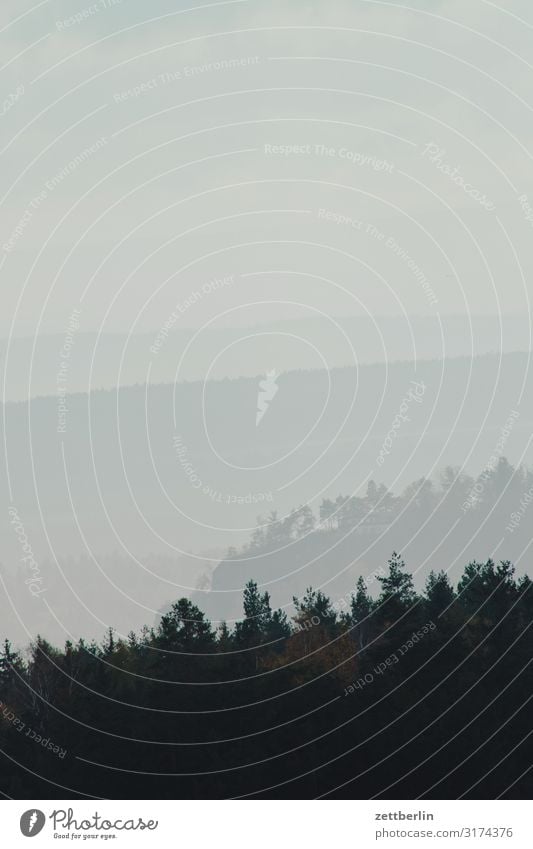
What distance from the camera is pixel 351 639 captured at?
7231 cm

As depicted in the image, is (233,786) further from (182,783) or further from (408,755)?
(408,755)

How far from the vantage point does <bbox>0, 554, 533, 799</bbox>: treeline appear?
212 feet

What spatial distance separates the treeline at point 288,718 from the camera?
6469 centimetres

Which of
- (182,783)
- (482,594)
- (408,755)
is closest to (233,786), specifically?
(182,783)

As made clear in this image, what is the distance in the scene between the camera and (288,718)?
66.1m

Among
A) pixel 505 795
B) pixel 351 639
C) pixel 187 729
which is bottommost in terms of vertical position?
pixel 505 795

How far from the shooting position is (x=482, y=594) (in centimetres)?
7638

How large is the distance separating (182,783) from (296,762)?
549cm

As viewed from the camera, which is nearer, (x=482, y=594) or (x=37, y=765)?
(x=37, y=765)
